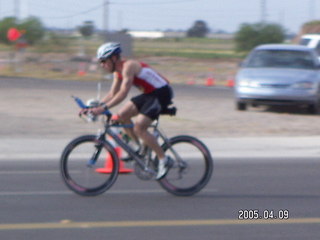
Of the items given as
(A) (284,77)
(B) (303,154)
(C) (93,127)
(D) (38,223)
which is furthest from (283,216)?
→ (A) (284,77)

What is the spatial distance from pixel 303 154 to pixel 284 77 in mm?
5335

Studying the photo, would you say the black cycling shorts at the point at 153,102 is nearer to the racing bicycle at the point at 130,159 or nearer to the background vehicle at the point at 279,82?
the racing bicycle at the point at 130,159

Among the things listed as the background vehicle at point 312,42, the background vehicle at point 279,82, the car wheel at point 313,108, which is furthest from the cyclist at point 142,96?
the background vehicle at point 312,42

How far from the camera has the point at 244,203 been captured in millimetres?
7863

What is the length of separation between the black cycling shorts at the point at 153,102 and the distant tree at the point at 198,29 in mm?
91946

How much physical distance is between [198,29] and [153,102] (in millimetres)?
95323

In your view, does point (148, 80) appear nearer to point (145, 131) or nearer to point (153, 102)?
point (153, 102)

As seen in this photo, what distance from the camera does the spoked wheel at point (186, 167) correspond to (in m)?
8.18

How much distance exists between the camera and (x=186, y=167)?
26.7 feet

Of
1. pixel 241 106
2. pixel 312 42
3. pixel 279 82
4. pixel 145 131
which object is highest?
pixel 145 131

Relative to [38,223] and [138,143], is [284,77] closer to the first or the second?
[138,143]

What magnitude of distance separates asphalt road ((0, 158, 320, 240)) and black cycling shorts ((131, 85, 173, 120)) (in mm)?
1024

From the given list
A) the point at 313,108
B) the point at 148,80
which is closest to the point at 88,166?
the point at 148,80

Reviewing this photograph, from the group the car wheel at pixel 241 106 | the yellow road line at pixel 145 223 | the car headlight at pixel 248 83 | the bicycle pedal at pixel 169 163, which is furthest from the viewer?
the car wheel at pixel 241 106
